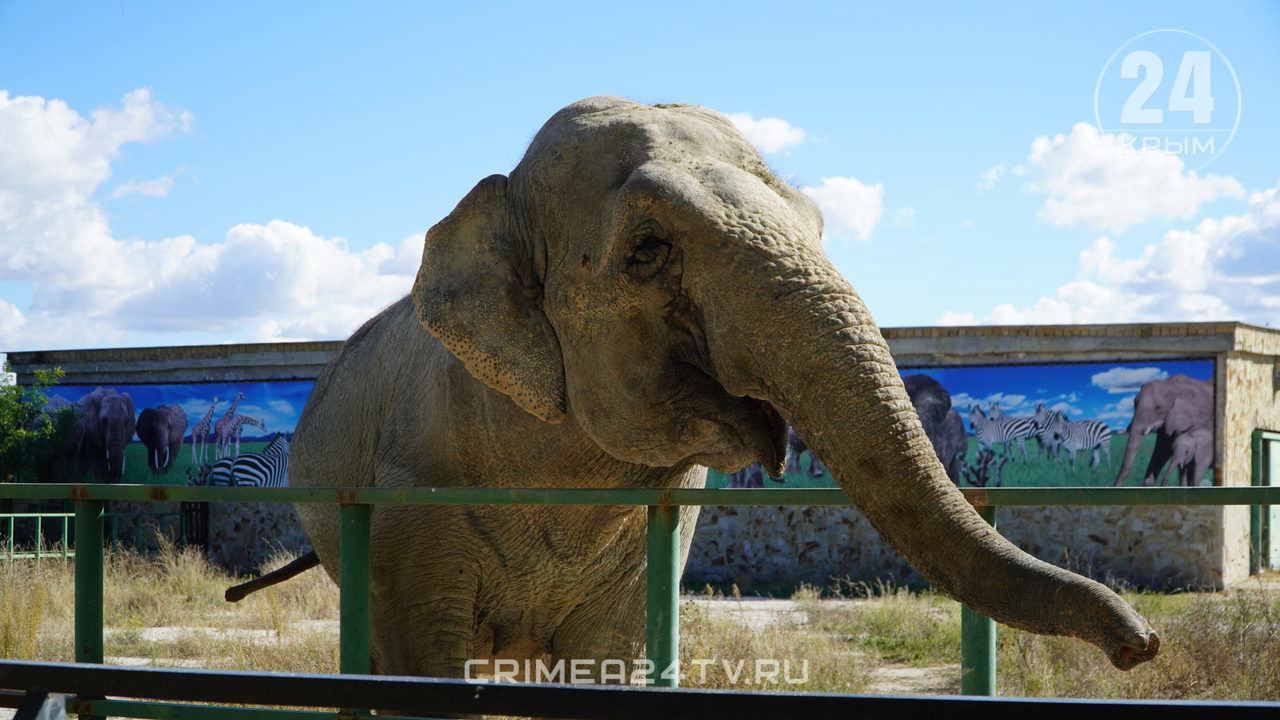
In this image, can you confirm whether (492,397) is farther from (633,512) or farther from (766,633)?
(766,633)

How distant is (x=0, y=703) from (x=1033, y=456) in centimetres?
1449

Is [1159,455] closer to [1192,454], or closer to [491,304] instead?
[1192,454]

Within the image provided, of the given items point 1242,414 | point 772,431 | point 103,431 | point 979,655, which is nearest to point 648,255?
point 772,431

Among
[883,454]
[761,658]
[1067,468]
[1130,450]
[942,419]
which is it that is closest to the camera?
[883,454]

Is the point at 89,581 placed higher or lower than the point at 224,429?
lower

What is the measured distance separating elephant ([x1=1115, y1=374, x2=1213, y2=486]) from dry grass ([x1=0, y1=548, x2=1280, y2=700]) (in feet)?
6.05

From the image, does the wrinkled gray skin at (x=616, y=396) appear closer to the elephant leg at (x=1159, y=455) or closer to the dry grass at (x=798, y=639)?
the dry grass at (x=798, y=639)

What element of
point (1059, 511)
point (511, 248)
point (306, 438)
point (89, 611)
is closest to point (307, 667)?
point (306, 438)

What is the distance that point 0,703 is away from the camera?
256 cm

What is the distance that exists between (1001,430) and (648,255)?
44.2 ft

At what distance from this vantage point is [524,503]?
2.98 metres

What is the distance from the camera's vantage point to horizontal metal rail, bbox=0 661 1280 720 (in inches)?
58.7

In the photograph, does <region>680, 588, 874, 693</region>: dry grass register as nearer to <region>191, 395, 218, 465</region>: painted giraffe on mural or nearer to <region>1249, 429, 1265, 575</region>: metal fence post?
A: <region>1249, 429, 1265, 575</region>: metal fence post

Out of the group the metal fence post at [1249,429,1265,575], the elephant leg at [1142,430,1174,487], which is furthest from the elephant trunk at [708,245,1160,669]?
the metal fence post at [1249,429,1265,575]
